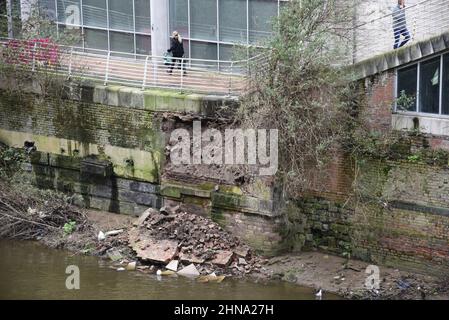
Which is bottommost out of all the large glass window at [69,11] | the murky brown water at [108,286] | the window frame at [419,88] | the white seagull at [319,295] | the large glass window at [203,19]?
the white seagull at [319,295]

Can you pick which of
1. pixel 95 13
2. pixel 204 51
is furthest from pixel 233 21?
pixel 95 13

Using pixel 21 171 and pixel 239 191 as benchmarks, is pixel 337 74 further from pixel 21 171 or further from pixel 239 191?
pixel 21 171

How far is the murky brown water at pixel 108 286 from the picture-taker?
1733 cm

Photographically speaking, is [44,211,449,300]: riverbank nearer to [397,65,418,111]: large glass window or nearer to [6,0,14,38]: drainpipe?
[397,65,418,111]: large glass window

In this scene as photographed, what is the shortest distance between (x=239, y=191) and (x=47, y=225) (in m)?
5.06

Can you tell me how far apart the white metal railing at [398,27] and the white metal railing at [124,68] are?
2.88 meters

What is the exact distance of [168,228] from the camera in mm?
19406

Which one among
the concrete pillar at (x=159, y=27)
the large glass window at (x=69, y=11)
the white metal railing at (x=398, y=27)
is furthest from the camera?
the large glass window at (x=69, y=11)

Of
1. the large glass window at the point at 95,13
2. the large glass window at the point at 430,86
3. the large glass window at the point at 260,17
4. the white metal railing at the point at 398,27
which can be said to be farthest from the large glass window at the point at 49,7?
the large glass window at the point at 430,86

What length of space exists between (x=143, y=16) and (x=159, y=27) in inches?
36.4

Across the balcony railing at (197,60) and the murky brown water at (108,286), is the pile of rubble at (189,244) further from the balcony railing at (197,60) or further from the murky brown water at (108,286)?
the balcony railing at (197,60)

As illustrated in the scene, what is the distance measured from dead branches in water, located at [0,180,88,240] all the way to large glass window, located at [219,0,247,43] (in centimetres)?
613
